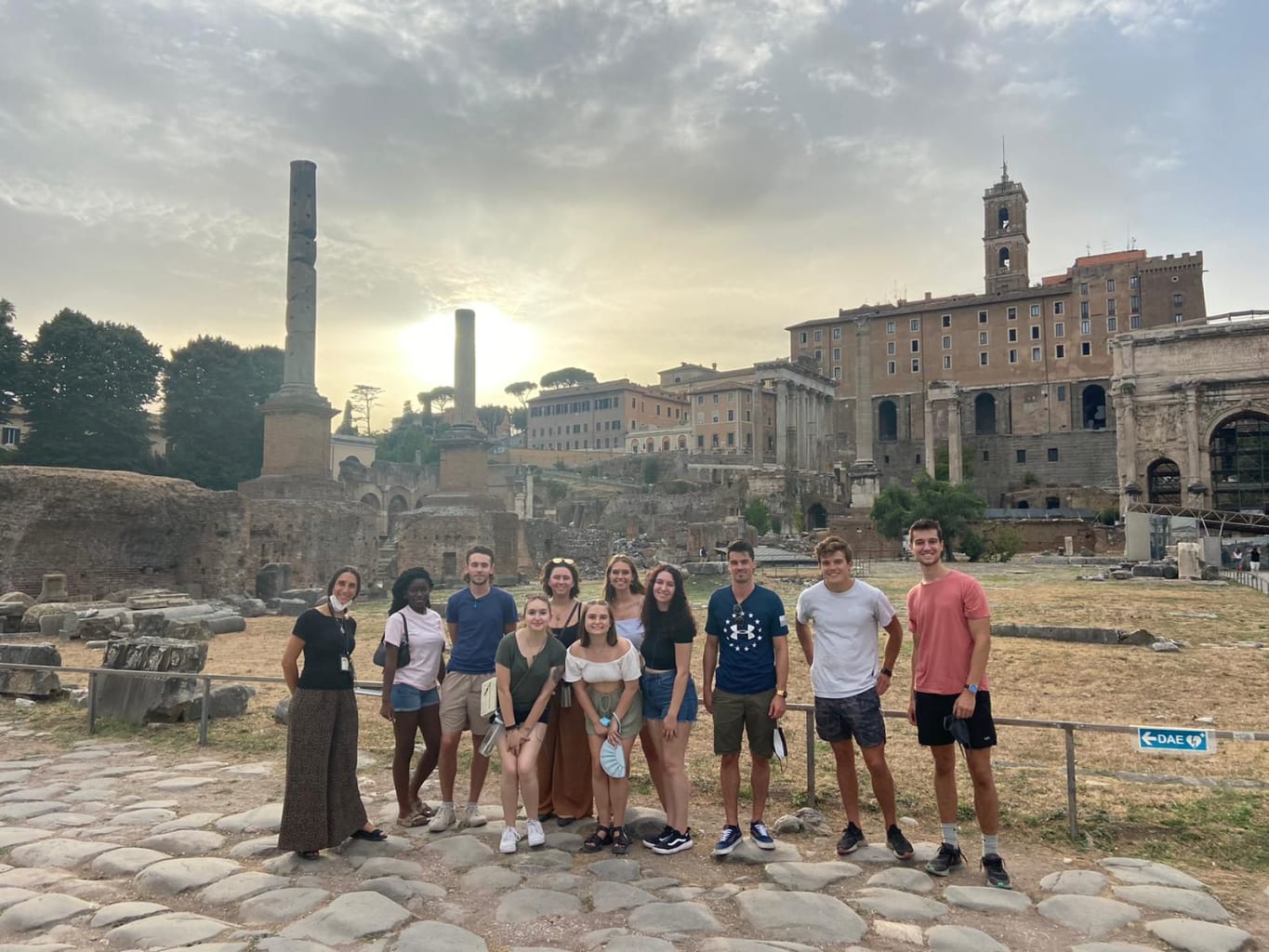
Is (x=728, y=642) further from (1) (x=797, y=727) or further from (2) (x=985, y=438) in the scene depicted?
(2) (x=985, y=438)

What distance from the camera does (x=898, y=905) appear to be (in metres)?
3.80

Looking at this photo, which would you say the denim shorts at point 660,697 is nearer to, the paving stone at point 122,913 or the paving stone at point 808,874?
the paving stone at point 808,874

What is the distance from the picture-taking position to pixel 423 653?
5.22 meters

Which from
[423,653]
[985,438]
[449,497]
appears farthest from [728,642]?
[985,438]

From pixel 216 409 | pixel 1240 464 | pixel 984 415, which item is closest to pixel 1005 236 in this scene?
pixel 984 415

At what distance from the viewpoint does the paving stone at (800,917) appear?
3.50m

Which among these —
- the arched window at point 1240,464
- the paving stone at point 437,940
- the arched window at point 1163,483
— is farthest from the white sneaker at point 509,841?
the arched window at point 1240,464

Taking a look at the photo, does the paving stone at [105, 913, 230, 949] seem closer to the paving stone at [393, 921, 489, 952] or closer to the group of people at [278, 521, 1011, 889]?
the paving stone at [393, 921, 489, 952]

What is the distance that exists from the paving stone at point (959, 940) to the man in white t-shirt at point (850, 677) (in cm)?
86

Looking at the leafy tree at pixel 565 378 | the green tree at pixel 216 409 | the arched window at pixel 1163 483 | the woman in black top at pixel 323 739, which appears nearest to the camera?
the woman in black top at pixel 323 739

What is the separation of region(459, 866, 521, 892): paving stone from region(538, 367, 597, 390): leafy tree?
10342 cm

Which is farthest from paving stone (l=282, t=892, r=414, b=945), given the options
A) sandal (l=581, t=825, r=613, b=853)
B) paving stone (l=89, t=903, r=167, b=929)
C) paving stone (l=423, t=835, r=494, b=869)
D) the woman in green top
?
sandal (l=581, t=825, r=613, b=853)

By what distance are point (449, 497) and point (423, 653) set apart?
23.1 metres

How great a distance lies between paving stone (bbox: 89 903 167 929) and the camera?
357cm
